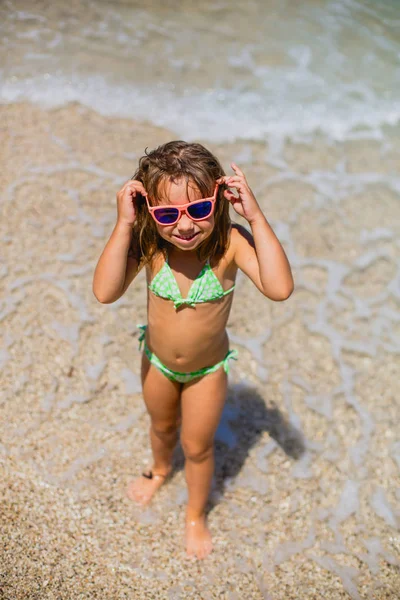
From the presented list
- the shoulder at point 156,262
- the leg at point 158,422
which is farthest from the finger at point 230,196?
the leg at point 158,422

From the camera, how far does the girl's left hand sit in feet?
7.68

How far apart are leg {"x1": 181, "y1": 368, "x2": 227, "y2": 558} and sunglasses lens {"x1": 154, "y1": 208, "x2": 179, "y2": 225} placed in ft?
2.53

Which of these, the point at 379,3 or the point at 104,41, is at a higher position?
the point at 379,3

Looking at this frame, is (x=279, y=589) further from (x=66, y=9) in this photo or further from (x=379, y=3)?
(x=379, y=3)

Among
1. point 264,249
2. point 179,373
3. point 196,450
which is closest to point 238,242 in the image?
point 264,249

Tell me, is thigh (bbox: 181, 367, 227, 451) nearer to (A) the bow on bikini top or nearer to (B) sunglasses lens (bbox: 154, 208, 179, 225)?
(A) the bow on bikini top

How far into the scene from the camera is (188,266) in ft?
8.27

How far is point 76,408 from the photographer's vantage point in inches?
146

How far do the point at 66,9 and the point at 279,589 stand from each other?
278 inches

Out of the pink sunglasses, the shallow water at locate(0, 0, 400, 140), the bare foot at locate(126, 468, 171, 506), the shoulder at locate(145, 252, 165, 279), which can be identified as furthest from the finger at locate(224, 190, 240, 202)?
the shallow water at locate(0, 0, 400, 140)

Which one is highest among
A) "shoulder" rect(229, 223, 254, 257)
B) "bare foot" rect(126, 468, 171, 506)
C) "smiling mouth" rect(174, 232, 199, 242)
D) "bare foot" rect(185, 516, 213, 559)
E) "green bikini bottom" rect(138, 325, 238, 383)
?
"smiling mouth" rect(174, 232, 199, 242)

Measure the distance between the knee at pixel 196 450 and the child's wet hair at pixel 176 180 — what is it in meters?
0.88

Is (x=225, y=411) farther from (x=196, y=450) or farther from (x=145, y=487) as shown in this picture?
(x=196, y=450)

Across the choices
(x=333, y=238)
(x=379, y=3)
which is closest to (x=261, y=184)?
(x=333, y=238)
